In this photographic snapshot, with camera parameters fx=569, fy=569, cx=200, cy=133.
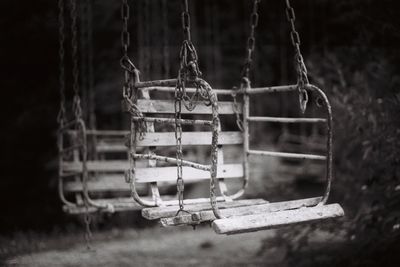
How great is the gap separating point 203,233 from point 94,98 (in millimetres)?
2495

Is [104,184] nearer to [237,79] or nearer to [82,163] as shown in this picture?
[82,163]

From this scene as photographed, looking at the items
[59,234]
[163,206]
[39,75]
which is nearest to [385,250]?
[163,206]

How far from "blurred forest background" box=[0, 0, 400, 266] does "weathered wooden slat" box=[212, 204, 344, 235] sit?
1.23 meters

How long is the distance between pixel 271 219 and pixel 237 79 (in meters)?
6.94

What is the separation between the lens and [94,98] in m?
8.21

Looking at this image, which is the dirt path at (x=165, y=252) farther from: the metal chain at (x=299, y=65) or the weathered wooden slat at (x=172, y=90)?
the metal chain at (x=299, y=65)

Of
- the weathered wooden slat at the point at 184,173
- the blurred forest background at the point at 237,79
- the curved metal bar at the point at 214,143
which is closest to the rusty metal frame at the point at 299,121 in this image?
the weathered wooden slat at the point at 184,173

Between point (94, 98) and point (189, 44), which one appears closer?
point (189, 44)

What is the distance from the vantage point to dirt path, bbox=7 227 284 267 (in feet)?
18.6

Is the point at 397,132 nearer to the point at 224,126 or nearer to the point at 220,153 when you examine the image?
the point at 220,153

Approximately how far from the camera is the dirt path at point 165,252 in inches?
223

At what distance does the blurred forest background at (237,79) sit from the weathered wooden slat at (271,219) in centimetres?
123

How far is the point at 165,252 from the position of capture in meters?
6.38

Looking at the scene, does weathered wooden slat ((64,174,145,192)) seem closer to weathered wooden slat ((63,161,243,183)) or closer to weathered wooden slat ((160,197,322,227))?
weathered wooden slat ((63,161,243,183))
